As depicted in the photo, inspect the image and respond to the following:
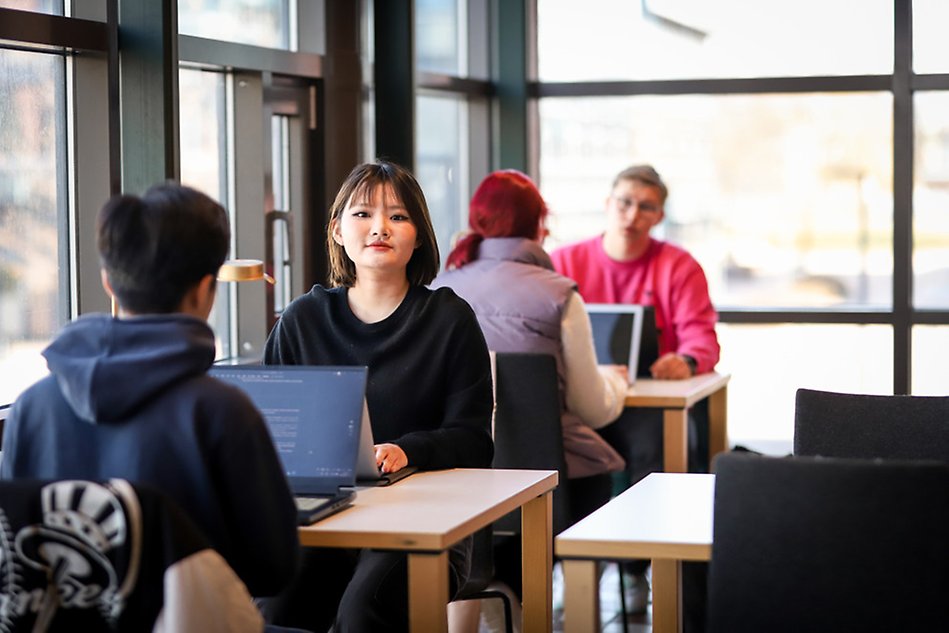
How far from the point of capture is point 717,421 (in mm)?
4871

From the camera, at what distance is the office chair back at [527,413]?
Result: 3.59 metres

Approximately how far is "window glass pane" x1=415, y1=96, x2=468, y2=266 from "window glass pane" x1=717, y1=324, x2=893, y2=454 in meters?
1.27

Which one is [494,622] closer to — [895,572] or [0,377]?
[0,377]

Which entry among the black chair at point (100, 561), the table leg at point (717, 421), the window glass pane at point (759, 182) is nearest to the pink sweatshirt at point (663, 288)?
the table leg at point (717, 421)

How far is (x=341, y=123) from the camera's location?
4.88 m

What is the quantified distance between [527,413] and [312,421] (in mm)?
1226

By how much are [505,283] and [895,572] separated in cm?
190

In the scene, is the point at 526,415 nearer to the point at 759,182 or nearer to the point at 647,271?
the point at 647,271

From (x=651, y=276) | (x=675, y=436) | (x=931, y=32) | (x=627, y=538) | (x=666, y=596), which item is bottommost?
(x=666, y=596)

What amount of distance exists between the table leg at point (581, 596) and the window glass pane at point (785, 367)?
3.78 m

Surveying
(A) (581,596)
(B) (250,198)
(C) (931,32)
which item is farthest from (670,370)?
(A) (581,596)

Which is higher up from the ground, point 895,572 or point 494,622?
point 895,572

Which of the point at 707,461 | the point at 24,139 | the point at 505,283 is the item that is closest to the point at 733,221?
the point at 707,461

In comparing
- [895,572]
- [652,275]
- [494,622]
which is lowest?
[494,622]
